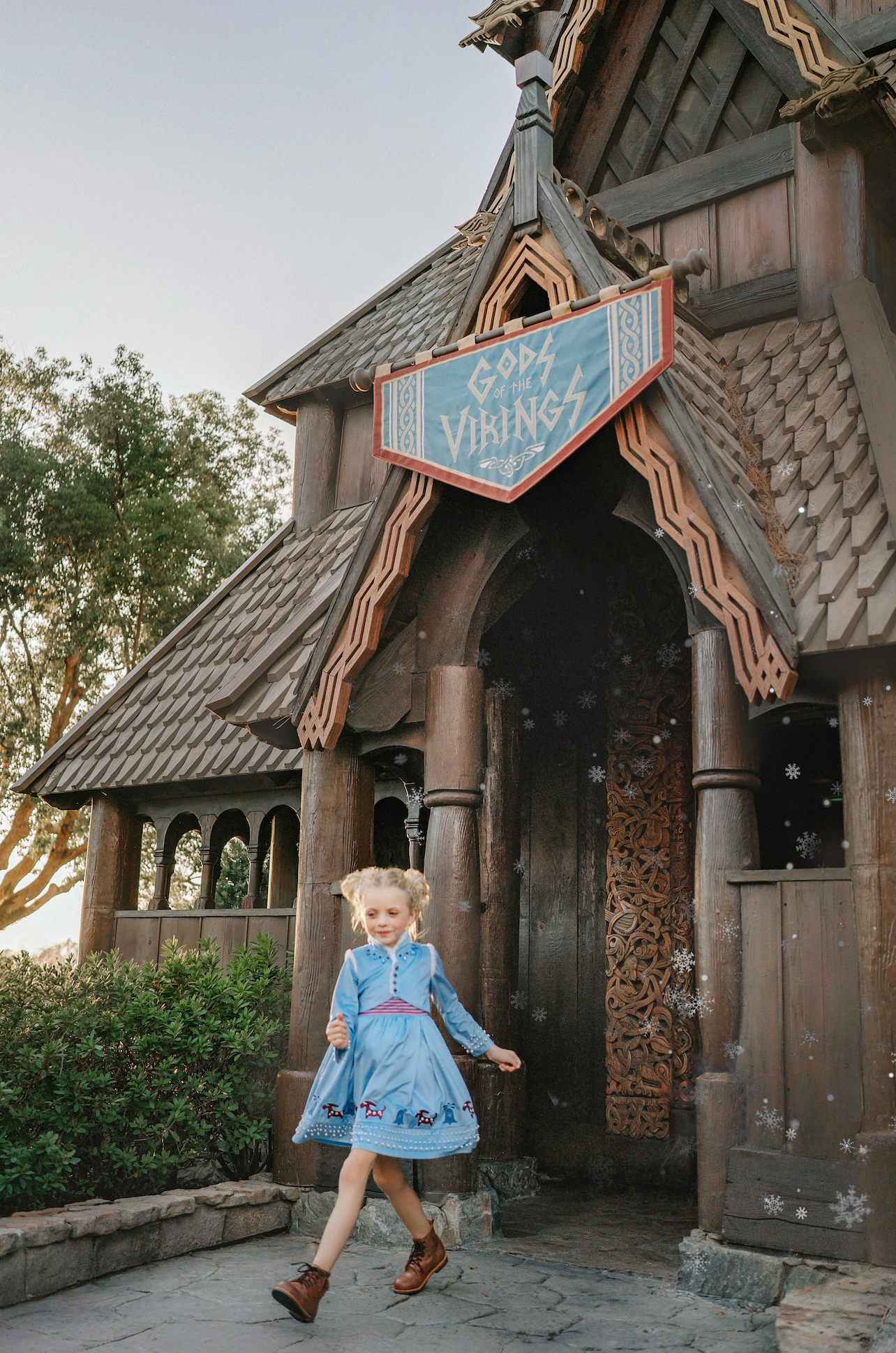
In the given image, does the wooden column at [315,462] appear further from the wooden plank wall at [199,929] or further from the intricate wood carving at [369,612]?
the intricate wood carving at [369,612]

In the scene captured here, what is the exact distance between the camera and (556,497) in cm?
662

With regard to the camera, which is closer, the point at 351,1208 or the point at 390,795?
the point at 351,1208

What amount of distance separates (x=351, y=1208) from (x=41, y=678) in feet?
54.4

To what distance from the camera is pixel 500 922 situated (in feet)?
24.6

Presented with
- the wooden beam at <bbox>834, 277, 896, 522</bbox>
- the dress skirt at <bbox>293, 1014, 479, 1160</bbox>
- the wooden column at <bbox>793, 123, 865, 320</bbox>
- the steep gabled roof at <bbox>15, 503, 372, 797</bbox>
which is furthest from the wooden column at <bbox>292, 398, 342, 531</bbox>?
the dress skirt at <bbox>293, 1014, 479, 1160</bbox>

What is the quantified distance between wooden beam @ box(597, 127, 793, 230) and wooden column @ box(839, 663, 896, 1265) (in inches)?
167

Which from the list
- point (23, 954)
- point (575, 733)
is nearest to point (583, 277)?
point (575, 733)

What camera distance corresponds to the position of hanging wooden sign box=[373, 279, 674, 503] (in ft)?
18.0

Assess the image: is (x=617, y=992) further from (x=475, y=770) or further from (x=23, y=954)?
(x=23, y=954)

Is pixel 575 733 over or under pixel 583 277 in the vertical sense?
under

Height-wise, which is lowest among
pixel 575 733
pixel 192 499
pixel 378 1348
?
pixel 378 1348

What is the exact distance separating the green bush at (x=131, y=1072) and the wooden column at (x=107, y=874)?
2.95 m

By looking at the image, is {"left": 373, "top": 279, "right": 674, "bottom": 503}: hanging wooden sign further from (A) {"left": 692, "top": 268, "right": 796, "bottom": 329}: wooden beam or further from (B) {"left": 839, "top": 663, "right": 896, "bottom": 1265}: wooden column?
(A) {"left": 692, "top": 268, "right": 796, "bottom": 329}: wooden beam

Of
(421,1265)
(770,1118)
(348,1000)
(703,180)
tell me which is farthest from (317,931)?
(703,180)
